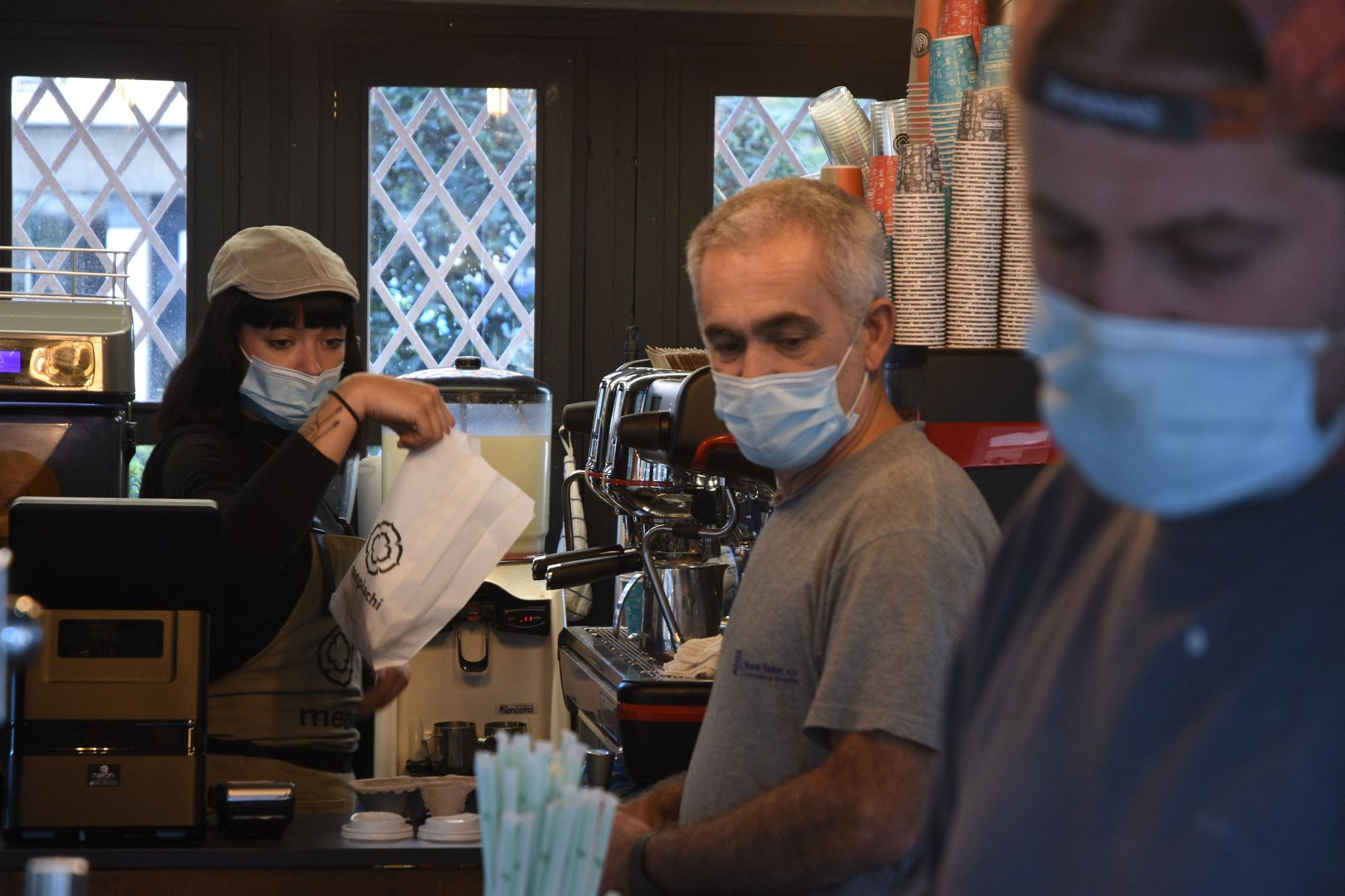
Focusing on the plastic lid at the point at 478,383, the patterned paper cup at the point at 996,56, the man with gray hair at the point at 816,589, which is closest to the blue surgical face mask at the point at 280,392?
the man with gray hair at the point at 816,589

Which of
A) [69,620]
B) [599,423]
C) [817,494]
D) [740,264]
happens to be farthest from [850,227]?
[599,423]

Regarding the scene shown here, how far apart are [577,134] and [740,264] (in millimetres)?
2945

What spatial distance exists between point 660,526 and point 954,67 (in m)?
0.92

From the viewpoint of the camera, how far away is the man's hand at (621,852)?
1381 millimetres

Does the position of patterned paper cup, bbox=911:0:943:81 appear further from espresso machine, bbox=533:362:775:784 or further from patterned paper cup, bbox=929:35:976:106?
espresso machine, bbox=533:362:775:784

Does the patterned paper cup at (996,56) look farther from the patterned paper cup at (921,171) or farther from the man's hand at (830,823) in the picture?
the man's hand at (830,823)

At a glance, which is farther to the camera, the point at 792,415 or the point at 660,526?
the point at 660,526

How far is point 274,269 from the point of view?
7.16ft

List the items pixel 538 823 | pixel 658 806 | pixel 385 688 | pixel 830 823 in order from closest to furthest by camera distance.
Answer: pixel 538 823
pixel 830 823
pixel 658 806
pixel 385 688

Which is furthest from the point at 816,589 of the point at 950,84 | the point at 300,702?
the point at 300,702

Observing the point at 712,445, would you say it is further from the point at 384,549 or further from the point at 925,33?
the point at 925,33

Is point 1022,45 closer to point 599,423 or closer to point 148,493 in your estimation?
point 148,493

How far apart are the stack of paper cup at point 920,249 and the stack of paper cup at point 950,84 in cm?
6

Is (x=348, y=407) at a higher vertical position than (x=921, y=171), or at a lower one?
lower
